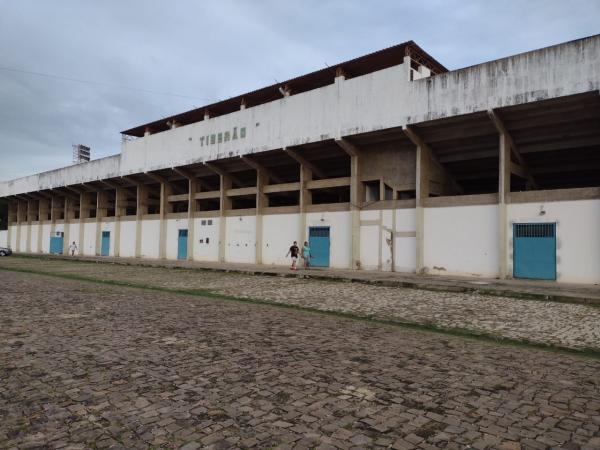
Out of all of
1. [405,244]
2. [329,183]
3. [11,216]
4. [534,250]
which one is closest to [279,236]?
[329,183]

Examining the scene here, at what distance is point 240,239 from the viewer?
29.8 meters

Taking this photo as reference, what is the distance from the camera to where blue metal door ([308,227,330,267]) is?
2548cm

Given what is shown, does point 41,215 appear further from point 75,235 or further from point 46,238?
point 75,235

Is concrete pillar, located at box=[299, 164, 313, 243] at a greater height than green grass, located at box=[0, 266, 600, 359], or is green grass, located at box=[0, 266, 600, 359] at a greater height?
concrete pillar, located at box=[299, 164, 313, 243]

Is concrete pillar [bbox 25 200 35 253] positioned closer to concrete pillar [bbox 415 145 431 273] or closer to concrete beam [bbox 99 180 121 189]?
concrete beam [bbox 99 180 121 189]

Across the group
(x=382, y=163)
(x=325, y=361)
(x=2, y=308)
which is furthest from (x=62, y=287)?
(x=382, y=163)

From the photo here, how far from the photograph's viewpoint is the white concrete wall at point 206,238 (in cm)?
3145

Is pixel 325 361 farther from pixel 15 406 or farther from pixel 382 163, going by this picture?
pixel 382 163

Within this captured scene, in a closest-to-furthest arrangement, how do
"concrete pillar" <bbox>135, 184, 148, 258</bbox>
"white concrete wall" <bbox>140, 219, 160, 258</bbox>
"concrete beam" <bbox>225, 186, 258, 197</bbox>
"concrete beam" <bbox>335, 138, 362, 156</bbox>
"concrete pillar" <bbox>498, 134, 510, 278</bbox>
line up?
"concrete pillar" <bbox>498, 134, 510, 278</bbox>, "concrete beam" <bbox>335, 138, 362, 156</bbox>, "concrete beam" <bbox>225, 186, 258, 197</bbox>, "white concrete wall" <bbox>140, 219, 160, 258</bbox>, "concrete pillar" <bbox>135, 184, 148, 258</bbox>

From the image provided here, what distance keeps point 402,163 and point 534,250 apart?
25.1 ft

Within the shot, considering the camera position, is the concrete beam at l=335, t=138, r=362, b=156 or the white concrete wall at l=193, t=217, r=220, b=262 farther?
the white concrete wall at l=193, t=217, r=220, b=262

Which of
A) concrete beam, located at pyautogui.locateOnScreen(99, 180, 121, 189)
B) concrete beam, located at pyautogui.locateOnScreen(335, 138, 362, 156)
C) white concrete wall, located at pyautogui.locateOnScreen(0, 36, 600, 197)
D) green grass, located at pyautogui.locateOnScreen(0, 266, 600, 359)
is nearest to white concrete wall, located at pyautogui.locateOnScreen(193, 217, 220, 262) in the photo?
white concrete wall, located at pyautogui.locateOnScreen(0, 36, 600, 197)

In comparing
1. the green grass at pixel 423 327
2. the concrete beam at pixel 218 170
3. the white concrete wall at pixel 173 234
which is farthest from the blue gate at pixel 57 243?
the green grass at pixel 423 327

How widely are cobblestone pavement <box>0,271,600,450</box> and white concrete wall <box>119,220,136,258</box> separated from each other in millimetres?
31452
